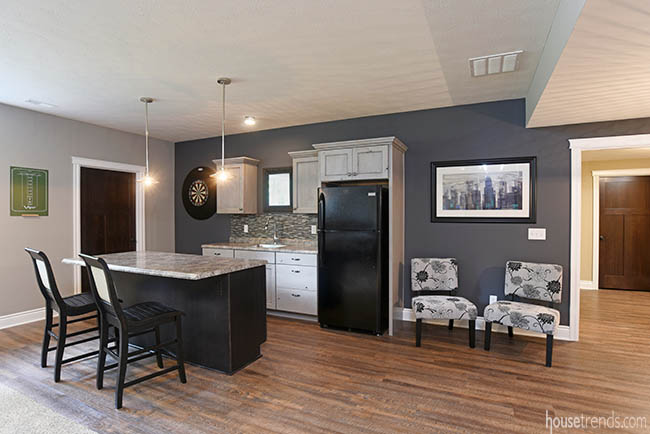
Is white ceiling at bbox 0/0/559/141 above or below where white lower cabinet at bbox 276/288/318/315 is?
above

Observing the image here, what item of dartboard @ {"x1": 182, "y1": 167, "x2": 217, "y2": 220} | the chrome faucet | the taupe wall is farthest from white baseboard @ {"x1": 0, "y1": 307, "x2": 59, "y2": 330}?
the chrome faucet

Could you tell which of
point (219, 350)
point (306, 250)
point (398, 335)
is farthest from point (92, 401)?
point (398, 335)

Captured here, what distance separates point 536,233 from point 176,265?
138 inches

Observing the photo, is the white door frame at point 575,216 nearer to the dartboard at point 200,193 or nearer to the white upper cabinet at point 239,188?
the white upper cabinet at point 239,188

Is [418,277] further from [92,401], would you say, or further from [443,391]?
[92,401]

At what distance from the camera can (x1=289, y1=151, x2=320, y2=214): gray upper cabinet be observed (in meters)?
4.65

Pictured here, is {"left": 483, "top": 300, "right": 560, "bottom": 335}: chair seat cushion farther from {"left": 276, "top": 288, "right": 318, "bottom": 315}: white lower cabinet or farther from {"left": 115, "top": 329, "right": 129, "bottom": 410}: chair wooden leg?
{"left": 115, "top": 329, "right": 129, "bottom": 410}: chair wooden leg

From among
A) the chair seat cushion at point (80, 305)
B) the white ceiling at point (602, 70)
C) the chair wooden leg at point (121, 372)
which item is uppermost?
the white ceiling at point (602, 70)

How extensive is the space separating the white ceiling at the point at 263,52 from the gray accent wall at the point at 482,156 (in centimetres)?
24

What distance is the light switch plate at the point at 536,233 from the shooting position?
378 centimetres

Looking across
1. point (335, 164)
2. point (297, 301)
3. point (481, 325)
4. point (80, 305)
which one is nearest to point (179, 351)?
point (80, 305)

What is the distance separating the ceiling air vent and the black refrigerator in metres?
1.40

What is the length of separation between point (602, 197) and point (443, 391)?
5.68m

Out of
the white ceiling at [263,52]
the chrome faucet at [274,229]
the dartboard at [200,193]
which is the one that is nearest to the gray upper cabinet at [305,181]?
the chrome faucet at [274,229]
